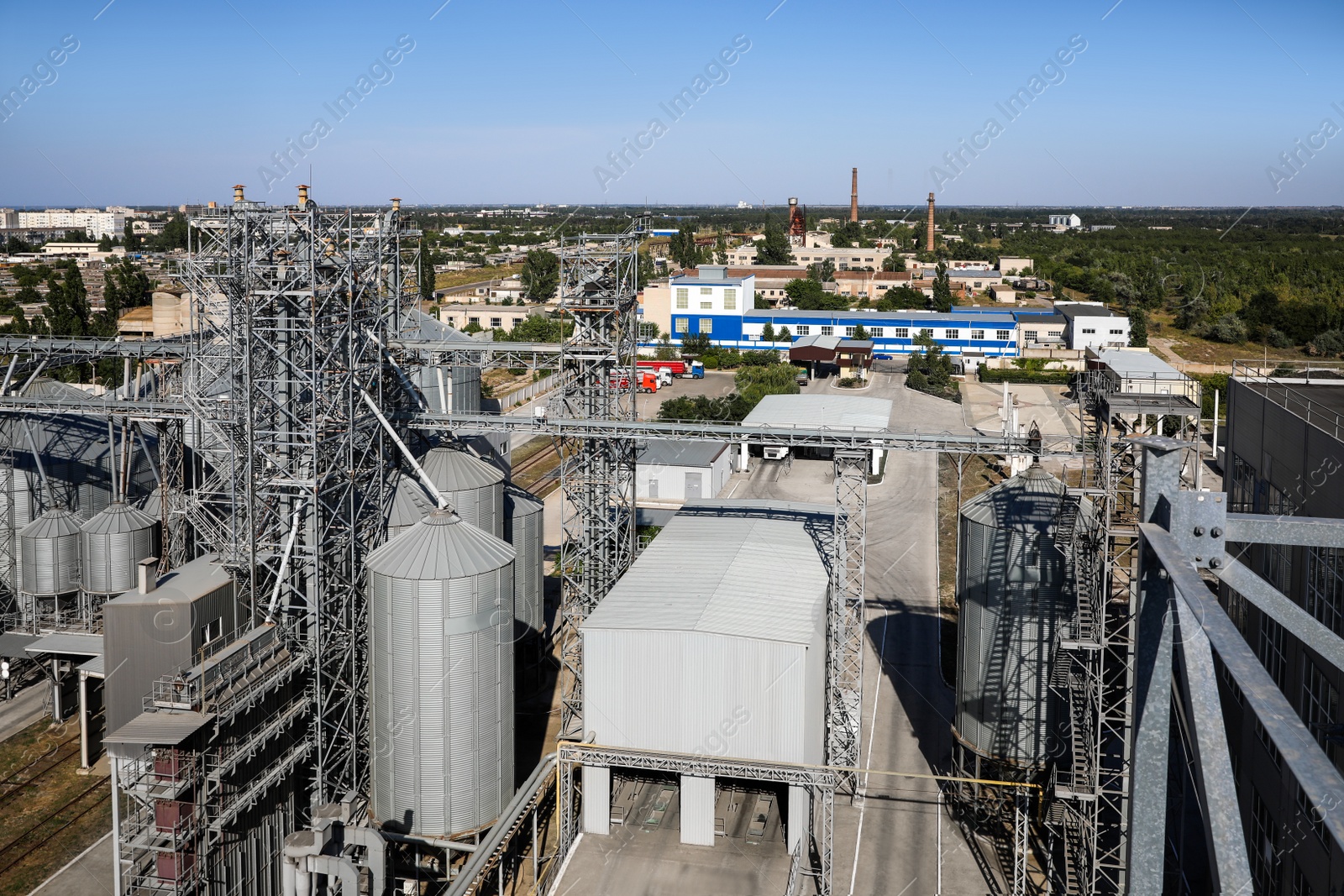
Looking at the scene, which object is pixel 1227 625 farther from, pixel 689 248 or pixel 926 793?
pixel 689 248

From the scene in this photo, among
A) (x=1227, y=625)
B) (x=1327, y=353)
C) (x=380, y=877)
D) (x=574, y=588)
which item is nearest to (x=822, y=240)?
(x=1327, y=353)

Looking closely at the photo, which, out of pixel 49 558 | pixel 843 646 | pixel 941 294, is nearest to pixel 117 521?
pixel 49 558

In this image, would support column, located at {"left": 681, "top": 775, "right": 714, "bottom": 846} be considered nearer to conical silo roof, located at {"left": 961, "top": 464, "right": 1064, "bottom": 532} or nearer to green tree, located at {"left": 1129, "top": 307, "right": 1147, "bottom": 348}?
conical silo roof, located at {"left": 961, "top": 464, "right": 1064, "bottom": 532}

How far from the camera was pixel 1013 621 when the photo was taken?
19859 mm

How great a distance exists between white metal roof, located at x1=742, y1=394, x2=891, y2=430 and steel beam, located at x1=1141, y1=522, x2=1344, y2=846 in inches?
1170

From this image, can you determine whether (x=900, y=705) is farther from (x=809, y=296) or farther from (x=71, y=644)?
(x=809, y=296)

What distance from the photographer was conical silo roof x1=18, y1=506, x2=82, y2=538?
2467 cm

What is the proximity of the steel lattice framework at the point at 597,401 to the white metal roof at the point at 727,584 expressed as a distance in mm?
1144

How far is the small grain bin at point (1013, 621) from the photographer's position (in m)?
19.5

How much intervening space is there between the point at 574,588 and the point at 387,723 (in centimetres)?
604

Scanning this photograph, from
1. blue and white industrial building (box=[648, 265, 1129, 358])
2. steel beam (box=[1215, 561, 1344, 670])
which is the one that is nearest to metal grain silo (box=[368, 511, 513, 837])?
steel beam (box=[1215, 561, 1344, 670])

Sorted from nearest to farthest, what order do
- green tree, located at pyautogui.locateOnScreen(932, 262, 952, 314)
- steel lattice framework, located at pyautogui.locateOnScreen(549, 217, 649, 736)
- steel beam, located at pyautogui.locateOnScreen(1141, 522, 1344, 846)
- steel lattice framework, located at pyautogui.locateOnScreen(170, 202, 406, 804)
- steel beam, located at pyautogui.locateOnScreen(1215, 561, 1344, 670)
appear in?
steel beam, located at pyautogui.locateOnScreen(1141, 522, 1344, 846) → steel beam, located at pyautogui.locateOnScreen(1215, 561, 1344, 670) → steel lattice framework, located at pyautogui.locateOnScreen(170, 202, 406, 804) → steel lattice framework, located at pyautogui.locateOnScreen(549, 217, 649, 736) → green tree, located at pyautogui.locateOnScreen(932, 262, 952, 314)

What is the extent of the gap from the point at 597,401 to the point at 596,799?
8.69 metres

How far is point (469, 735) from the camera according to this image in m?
18.2
